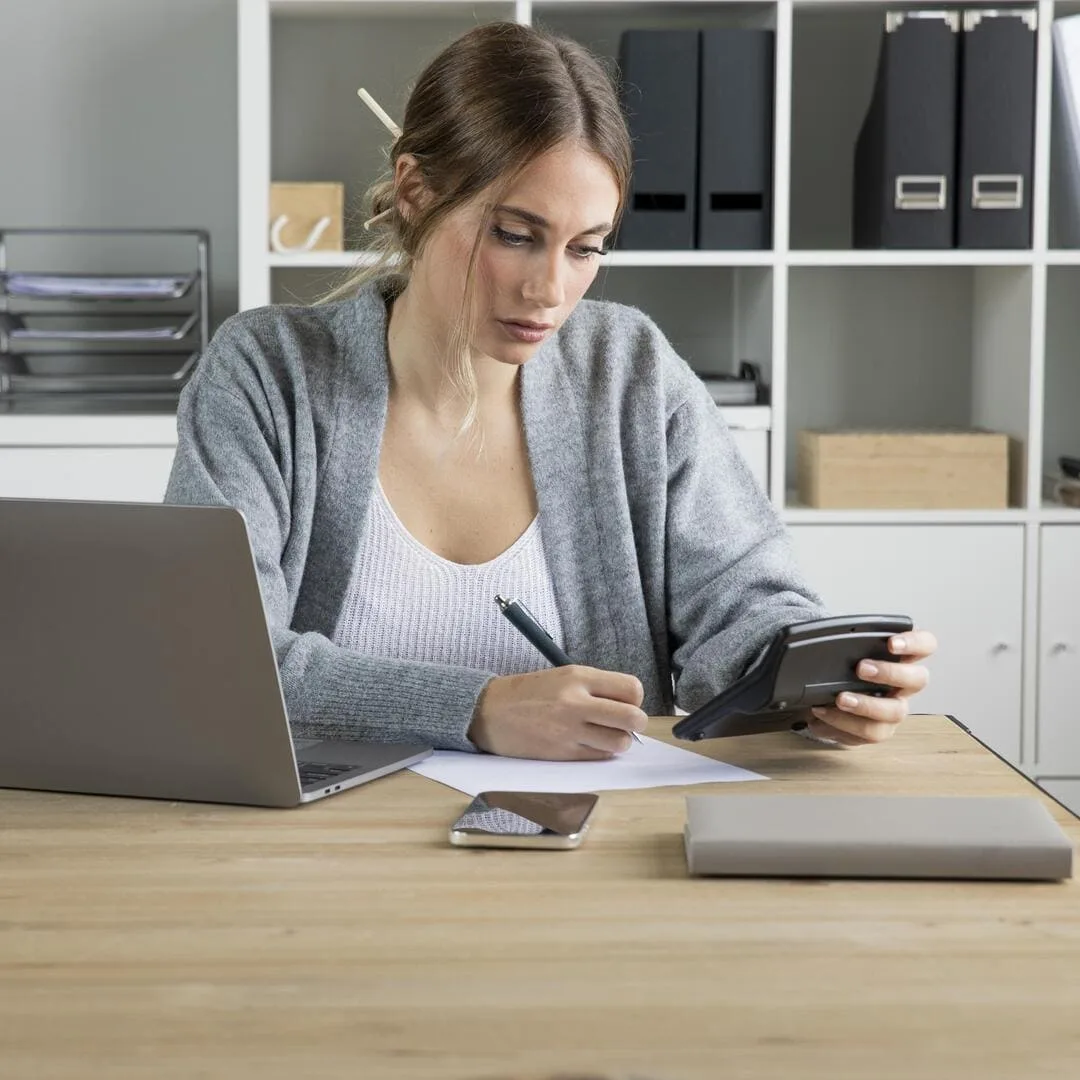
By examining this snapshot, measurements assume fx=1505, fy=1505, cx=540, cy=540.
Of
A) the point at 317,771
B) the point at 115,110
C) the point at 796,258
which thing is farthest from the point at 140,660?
the point at 115,110

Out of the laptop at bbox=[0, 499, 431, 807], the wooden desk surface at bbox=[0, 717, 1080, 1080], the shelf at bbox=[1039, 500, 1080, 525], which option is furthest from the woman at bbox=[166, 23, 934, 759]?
the shelf at bbox=[1039, 500, 1080, 525]

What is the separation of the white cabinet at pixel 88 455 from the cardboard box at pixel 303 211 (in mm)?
374

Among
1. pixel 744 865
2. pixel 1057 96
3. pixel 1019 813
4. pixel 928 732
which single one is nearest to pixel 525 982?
pixel 744 865

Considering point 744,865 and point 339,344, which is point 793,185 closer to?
point 339,344

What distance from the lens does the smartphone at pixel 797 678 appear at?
3.53 feet

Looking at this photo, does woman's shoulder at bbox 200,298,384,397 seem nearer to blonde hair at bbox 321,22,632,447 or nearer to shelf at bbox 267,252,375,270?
blonde hair at bbox 321,22,632,447

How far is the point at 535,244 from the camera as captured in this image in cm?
136

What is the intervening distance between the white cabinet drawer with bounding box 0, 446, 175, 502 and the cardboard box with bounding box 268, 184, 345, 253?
0.41 meters

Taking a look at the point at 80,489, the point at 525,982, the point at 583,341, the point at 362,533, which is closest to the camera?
the point at 525,982

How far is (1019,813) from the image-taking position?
91 centimetres

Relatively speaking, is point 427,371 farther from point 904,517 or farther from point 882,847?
point 904,517

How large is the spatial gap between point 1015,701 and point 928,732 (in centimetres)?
143

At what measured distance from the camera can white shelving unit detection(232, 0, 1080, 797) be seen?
8.23 ft

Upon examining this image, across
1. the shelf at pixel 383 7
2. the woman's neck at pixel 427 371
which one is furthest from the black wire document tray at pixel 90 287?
the woman's neck at pixel 427 371
